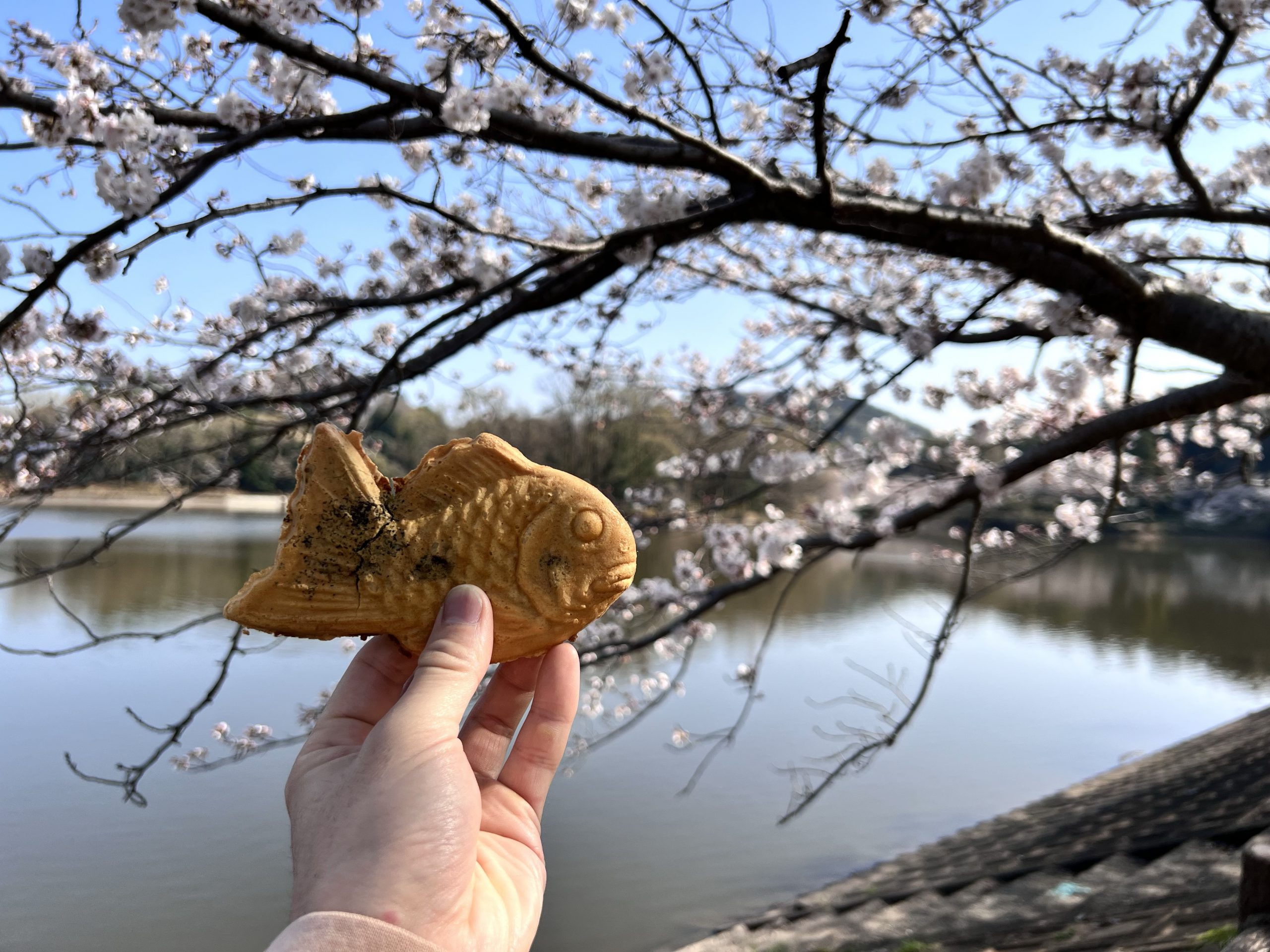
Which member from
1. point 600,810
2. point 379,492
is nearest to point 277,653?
point 600,810

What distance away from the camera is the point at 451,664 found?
1536mm

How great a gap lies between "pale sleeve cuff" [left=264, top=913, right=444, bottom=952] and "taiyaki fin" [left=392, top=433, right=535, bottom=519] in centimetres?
81

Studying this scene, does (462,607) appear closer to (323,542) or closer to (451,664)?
(451,664)

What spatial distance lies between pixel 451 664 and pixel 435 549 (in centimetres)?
31

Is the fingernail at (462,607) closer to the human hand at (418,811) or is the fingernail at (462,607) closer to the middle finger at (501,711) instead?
the human hand at (418,811)

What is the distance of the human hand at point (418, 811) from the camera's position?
Result: 4.39 feet

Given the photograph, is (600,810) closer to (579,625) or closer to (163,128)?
(579,625)

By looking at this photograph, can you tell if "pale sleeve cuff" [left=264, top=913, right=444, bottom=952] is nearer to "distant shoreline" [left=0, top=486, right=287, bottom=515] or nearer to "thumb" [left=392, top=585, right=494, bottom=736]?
"thumb" [left=392, top=585, right=494, bottom=736]

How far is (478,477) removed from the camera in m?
1.83

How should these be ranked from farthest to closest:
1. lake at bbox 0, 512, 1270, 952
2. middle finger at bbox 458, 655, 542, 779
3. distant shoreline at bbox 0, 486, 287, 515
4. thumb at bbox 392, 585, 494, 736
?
distant shoreline at bbox 0, 486, 287, 515 → lake at bbox 0, 512, 1270, 952 → middle finger at bbox 458, 655, 542, 779 → thumb at bbox 392, 585, 494, 736

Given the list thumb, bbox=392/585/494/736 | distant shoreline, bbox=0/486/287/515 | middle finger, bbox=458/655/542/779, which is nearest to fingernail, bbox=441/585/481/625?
thumb, bbox=392/585/494/736

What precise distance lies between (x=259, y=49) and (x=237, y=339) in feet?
3.52

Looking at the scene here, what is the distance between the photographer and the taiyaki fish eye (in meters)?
1.79

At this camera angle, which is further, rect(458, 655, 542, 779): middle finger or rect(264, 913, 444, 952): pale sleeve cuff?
rect(458, 655, 542, 779): middle finger
